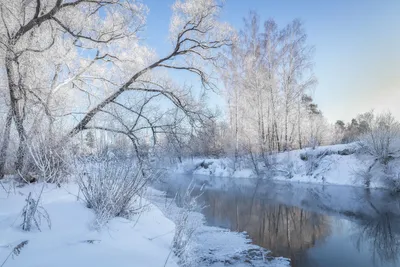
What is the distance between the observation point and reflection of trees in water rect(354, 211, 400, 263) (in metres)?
6.19

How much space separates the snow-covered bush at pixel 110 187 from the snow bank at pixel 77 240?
0.52 feet

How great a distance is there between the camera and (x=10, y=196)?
4.25 metres

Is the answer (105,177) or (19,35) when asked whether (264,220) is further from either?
(19,35)

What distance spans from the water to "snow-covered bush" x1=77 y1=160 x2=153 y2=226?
111cm

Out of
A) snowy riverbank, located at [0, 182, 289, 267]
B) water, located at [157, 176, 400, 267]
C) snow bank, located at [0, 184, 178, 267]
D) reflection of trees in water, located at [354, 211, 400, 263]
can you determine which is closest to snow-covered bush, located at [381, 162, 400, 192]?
water, located at [157, 176, 400, 267]

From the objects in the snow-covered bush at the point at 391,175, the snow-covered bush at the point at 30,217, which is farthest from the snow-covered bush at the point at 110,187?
the snow-covered bush at the point at 391,175

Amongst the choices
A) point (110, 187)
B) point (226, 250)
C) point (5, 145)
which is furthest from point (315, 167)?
point (5, 145)

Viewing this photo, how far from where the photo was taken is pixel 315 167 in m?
20.0

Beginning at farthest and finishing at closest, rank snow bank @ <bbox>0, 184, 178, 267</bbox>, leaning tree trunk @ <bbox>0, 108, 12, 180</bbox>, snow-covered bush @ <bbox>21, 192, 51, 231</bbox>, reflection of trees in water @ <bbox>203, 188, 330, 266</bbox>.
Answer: reflection of trees in water @ <bbox>203, 188, 330, 266</bbox>
leaning tree trunk @ <bbox>0, 108, 12, 180</bbox>
snow-covered bush @ <bbox>21, 192, 51, 231</bbox>
snow bank @ <bbox>0, 184, 178, 267</bbox>

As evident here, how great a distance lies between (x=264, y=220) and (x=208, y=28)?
7042 millimetres

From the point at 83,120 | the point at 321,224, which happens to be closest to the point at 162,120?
the point at 83,120

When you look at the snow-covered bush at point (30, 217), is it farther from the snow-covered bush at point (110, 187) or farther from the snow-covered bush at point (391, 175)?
the snow-covered bush at point (391, 175)

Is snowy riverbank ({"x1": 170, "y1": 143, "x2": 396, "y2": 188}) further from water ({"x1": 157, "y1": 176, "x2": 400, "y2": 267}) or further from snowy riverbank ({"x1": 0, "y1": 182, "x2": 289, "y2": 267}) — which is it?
snowy riverbank ({"x1": 0, "y1": 182, "x2": 289, "y2": 267})

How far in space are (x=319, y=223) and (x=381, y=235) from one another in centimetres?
183
